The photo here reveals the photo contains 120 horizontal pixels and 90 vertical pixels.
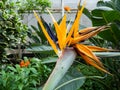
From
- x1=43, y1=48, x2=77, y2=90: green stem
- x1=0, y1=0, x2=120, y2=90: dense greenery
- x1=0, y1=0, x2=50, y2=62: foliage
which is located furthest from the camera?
x1=0, y1=0, x2=50, y2=62: foliage

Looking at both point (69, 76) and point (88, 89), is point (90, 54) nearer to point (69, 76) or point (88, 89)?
point (69, 76)

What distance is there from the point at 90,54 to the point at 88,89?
5.76ft

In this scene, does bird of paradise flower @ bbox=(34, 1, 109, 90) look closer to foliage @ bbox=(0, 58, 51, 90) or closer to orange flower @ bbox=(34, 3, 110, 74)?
orange flower @ bbox=(34, 3, 110, 74)

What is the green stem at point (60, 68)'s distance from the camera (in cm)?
114

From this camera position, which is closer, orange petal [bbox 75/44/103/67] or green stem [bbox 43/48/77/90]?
green stem [bbox 43/48/77/90]

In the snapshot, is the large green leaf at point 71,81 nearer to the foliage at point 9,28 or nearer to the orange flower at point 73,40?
the orange flower at point 73,40

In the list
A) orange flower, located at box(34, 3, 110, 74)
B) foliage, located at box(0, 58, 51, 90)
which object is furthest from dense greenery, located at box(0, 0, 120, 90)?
orange flower, located at box(34, 3, 110, 74)

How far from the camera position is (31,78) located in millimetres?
2408

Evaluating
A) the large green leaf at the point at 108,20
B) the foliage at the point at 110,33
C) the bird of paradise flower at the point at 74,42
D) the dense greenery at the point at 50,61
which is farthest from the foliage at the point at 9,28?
the bird of paradise flower at the point at 74,42

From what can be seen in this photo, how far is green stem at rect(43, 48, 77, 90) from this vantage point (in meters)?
1.14

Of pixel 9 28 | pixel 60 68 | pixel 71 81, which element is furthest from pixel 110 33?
pixel 9 28

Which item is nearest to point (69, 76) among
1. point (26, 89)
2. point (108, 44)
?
point (26, 89)

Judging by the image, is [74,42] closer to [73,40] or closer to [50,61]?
[73,40]

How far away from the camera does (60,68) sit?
3.91ft
